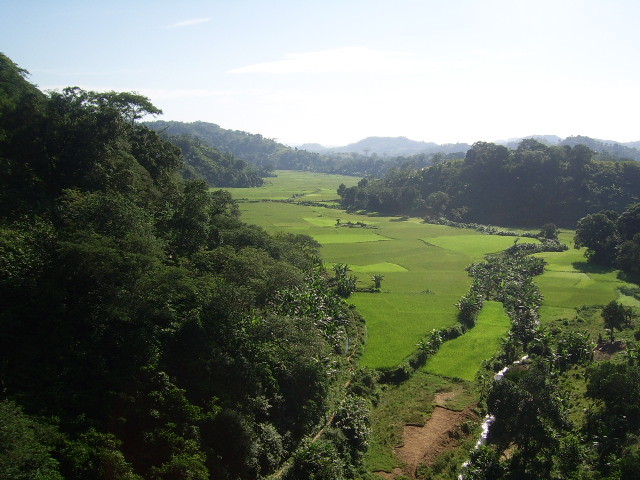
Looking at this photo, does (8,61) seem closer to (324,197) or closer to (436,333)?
(436,333)

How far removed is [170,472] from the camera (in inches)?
538

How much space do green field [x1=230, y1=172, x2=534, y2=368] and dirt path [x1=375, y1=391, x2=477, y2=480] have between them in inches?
177

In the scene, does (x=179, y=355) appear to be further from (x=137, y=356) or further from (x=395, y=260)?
(x=395, y=260)

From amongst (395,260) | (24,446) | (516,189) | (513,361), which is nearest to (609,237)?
(395,260)

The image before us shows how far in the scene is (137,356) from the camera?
651 inches

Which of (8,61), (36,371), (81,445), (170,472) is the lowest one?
(170,472)

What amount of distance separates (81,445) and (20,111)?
70.5 feet

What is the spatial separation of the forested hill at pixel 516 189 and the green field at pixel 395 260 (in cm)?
872

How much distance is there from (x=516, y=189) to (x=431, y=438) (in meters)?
71.1

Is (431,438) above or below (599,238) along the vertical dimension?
below

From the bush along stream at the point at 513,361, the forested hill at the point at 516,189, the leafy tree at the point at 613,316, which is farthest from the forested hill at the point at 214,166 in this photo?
the leafy tree at the point at 613,316

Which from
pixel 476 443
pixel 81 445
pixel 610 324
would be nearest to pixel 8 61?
pixel 81 445

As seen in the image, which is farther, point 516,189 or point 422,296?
point 516,189

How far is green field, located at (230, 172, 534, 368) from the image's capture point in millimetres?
29920
